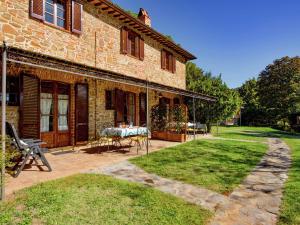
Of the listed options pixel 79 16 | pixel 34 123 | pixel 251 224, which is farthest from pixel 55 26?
pixel 251 224

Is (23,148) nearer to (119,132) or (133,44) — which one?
(119,132)

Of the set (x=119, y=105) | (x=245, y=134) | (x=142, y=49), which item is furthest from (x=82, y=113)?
(x=245, y=134)

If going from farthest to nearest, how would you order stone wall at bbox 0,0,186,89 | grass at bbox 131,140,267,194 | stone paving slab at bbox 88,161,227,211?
1. stone wall at bbox 0,0,186,89
2. grass at bbox 131,140,267,194
3. stone paving slab at bbox 88,161,227,211

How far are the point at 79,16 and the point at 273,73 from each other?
1407 inches

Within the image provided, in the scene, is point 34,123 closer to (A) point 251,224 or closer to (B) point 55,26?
(B) point 55,26

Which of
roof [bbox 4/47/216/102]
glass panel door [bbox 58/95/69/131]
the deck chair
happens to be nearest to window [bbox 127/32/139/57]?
glass panel door [bbox 58/95/69/131]

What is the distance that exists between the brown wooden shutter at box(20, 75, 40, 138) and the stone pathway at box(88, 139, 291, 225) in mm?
3156

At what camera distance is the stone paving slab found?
4430 millimetres

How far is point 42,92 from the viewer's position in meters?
8.43

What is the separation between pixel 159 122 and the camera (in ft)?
43.9

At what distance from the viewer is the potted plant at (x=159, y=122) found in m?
13.1

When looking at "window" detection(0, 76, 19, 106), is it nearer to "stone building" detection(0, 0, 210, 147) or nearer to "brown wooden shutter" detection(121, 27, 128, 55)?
"stone building" detection(0, 0, 210, 147)

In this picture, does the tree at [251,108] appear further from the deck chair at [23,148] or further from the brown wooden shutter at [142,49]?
the deck chair at [23,148]

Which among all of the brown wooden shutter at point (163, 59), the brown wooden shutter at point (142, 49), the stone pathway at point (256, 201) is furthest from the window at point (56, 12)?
the stone pathway at point (256, 201)
